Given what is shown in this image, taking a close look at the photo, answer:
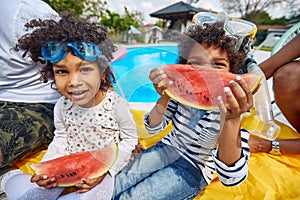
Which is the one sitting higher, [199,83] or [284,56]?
[199,83]

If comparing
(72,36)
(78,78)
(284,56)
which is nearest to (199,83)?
(78,78)

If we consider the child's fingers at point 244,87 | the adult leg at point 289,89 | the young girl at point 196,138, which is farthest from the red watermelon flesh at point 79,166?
the adult leg at point 289,89

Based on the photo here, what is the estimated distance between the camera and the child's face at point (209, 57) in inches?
36.1

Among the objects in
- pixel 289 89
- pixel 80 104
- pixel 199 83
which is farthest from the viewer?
pixel 289 89

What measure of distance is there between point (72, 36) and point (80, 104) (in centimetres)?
29

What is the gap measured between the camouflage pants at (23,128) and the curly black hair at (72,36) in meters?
0.34

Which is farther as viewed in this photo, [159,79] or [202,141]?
[202,141]

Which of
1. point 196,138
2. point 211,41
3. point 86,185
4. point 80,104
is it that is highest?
point 211,41

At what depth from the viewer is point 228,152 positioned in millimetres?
942

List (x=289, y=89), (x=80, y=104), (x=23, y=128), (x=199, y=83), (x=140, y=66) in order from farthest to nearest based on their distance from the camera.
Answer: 1. (x=289, y=89)
2. (x=23, y=128)
3. (x=80, y=104)
4. (x=140, y=66)
5. (x=199, y=83)

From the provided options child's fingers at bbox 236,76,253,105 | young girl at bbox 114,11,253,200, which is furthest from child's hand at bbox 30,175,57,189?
child's fingers at bbox 236,76,253,105

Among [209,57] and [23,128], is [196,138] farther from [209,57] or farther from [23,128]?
[23,128]

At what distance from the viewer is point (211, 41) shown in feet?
3.22

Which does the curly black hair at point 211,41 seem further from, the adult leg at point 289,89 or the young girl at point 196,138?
the adult leg at point 289,89
